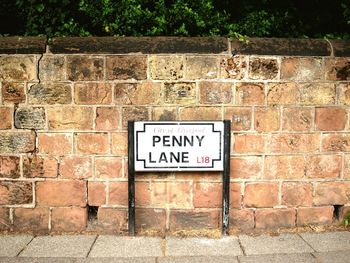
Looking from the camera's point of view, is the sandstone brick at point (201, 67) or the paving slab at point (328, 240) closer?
the paving slab at point (328, 240)

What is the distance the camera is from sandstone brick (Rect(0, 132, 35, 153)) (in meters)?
3.70

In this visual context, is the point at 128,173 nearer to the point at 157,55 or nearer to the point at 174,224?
the point at 174,224

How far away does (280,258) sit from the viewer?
324 centimetres

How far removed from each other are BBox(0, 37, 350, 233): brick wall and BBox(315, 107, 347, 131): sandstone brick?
0.01 m

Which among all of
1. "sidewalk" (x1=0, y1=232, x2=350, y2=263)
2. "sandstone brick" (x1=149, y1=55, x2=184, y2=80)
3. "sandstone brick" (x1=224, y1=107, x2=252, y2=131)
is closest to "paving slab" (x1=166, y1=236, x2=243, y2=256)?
"sidewalk" (x1=0, y1=232, x2=350, y2=263)

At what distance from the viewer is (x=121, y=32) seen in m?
3.99

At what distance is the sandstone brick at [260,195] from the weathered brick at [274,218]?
0.08m

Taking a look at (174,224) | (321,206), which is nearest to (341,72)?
(321,206)

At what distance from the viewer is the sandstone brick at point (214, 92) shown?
367 centimetres

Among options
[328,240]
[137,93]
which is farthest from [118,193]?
[328,240]

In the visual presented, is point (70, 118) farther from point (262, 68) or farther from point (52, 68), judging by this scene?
point (262, 68)

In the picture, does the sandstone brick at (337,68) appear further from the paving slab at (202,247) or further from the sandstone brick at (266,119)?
the paving slab at (202,247)

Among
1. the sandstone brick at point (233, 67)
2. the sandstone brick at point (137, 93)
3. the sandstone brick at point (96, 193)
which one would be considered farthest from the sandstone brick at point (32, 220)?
the sandstone brick at point (233, 67)

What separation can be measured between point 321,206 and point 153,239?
1809 millimetres
